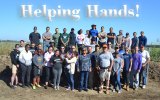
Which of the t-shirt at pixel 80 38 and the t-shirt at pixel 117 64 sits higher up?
the t-shirt at pixel 80 38

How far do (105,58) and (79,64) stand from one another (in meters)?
1.30

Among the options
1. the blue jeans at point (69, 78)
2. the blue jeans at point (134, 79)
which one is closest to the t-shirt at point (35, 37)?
the blue jeans at point (69, 78)

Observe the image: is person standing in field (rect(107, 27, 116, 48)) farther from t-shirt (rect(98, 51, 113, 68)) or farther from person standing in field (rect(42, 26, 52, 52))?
person standing in field (rect(42, 26, 52, 52))

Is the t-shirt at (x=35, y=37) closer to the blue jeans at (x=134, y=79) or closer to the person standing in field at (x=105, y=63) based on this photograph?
the person standing in field at (x=105, y=63)

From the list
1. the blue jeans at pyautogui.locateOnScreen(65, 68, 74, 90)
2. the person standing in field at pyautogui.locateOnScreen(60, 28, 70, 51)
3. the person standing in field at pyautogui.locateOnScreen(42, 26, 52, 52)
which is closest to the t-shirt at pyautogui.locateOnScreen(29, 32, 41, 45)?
the person standing in field at pyautogui.locateOnScreen(42, 26, 52, 52)

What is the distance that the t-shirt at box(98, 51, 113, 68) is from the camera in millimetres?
16422

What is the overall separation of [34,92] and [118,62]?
4260 mm

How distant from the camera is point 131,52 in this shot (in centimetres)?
1747

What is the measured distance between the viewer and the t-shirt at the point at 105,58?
16.4 m

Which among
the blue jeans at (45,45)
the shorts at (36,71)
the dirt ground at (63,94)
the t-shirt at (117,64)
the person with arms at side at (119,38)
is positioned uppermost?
the person with arms at side at (119,38)

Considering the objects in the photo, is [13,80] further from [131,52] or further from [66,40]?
[131,52]

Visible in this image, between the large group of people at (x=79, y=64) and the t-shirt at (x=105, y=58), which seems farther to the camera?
the large group of people at (x=79, y=64)

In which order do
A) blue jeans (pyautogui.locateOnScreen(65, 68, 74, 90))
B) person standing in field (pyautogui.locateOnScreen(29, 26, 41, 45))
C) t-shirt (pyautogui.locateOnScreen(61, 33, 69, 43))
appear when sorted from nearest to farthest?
blue jeans (pyautogui.locateOnScreen(65, 68, 74, 90)), person standing in field (pyautogui.locateOnScreen(29, 26, 41, 45)), t-shirt (pyautogui.locateOnScreen(61, 33, 69, 43))

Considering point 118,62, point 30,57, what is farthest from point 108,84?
point 30,57
